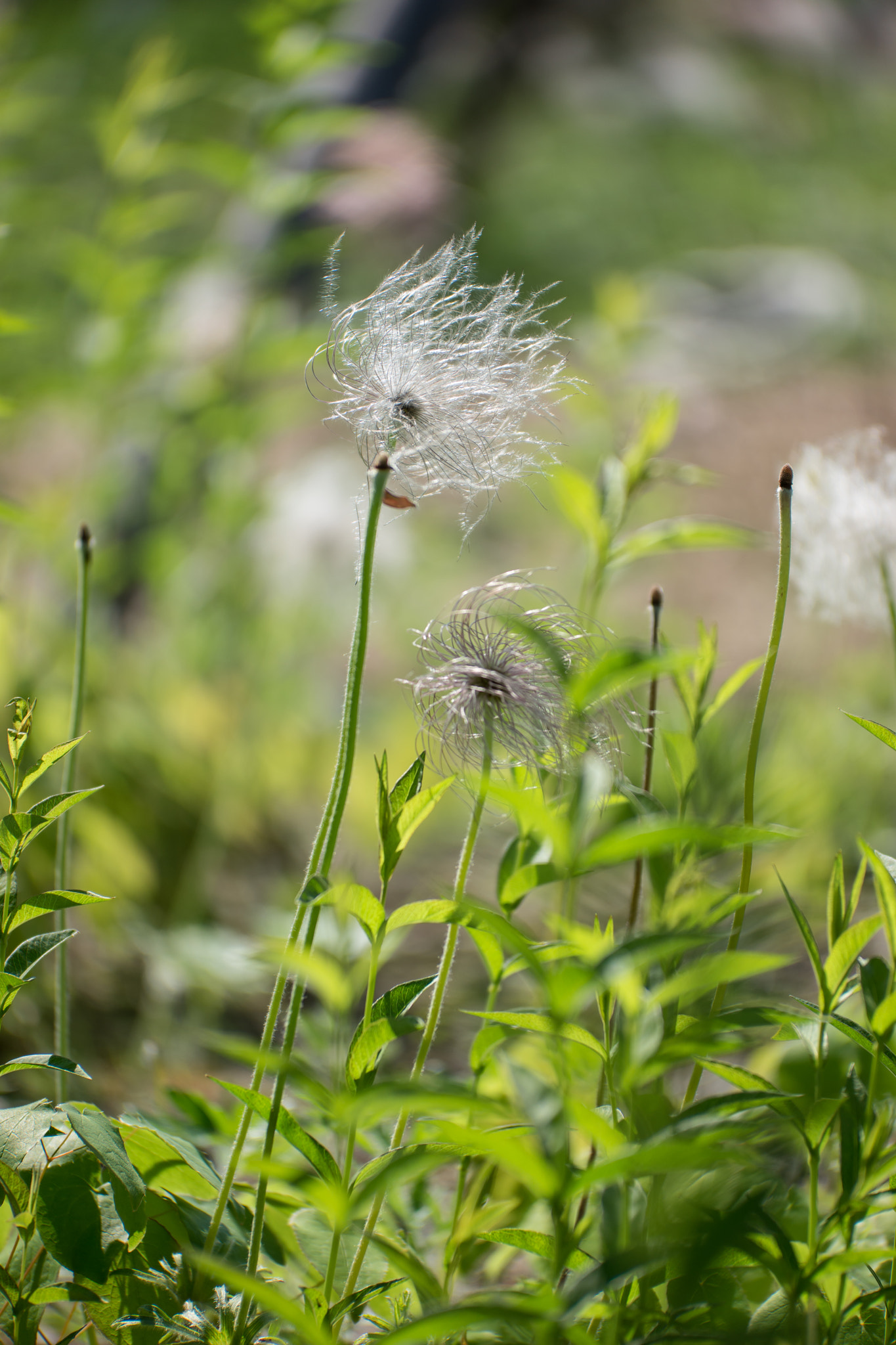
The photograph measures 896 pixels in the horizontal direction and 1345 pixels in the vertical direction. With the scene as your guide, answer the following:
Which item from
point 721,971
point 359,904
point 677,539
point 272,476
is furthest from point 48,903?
point 272,476

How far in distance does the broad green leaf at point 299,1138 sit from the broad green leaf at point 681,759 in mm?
200

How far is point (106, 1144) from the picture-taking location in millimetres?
380

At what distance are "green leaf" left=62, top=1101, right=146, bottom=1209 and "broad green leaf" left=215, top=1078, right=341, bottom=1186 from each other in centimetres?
4

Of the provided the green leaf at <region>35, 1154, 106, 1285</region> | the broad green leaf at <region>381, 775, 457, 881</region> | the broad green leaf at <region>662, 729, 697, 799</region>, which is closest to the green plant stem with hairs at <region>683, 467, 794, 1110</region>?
the broad green leaf at <region>662, 729, 697, 799</region>

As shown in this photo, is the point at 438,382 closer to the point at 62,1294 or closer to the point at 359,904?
the point at 359,904

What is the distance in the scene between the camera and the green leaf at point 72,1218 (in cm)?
38

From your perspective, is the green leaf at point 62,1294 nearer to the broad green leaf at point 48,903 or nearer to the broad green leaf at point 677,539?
the broad green leaf at point 48,903

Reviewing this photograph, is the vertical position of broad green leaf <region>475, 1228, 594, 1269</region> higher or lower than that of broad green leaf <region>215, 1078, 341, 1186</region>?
lower

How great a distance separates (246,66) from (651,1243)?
6.27 m

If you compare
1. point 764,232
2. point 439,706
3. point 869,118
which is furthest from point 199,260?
point 869,118

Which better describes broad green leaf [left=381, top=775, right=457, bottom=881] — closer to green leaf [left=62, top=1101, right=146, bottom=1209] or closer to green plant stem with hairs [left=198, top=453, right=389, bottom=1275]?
green plant stem with hairs [left=198, top=453, right=389, bottom=1275]

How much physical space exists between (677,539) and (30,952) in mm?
414

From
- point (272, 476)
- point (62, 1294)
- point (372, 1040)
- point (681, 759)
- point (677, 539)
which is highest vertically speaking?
point (272, 476)

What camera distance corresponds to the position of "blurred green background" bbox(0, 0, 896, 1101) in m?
1.13
